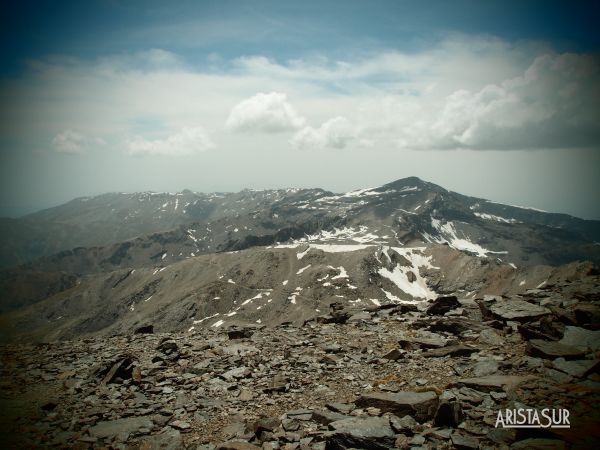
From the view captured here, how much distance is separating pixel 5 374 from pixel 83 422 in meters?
9.87

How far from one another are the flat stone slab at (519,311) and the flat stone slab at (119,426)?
2050cm

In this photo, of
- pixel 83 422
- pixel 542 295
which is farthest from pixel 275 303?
pixel 83 422

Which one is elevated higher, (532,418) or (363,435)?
(532,418)

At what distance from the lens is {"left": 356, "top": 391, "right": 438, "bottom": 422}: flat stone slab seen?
10.7 metres

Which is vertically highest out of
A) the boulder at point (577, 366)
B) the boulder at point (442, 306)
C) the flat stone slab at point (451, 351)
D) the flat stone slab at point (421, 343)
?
the boulder at point (577, 366)

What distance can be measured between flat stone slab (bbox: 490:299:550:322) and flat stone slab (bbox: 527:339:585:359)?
6.04 m

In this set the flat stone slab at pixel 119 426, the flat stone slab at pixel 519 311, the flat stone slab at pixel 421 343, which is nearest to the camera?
the flat stone slab at pixel 119 426

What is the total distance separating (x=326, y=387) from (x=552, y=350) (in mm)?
9538

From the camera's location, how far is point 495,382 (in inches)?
468

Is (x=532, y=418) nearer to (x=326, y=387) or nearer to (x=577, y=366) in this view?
(x=577, y=366)

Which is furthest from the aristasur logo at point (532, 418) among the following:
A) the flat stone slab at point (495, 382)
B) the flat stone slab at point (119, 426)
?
the flat stone slab at point (119, 426)

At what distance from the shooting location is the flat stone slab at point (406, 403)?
10.7 meters

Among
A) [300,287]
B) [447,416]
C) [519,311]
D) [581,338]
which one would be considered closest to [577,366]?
[581,338]

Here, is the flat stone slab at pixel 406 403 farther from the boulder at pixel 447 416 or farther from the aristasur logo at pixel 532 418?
the aristasur logo at pixel 532 418
